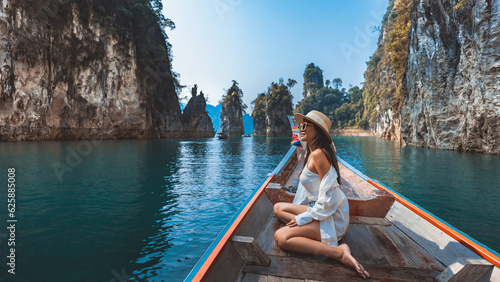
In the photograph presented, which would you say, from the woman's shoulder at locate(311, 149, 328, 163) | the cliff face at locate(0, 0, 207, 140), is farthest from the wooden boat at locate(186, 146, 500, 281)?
the cliff face at locate(0, 0, 207, 140)

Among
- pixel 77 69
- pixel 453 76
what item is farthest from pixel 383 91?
pixel 77 69

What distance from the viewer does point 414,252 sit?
2293 mm

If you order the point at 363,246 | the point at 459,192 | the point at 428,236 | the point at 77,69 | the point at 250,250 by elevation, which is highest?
the point at 77,69

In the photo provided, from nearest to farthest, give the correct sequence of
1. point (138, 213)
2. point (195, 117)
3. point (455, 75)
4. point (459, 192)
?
point (138, 213) < point (459, 192) < point (455, 75) < point (195, 117)

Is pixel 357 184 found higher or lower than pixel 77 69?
lower

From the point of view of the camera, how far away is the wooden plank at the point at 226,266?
5.46 feet

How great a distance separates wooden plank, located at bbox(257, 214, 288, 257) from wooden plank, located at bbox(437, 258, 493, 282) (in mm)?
1283

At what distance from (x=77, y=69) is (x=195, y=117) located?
109 feet

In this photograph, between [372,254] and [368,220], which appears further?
[368,220]

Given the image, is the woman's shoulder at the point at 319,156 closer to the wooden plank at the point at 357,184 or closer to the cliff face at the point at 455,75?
the wooden plank at the point at 357,184

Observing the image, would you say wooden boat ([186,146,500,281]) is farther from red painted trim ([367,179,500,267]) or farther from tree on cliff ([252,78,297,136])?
tree on cliff ([252,78,297,136])

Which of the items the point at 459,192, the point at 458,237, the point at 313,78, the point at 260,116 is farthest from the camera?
the point at 313,78

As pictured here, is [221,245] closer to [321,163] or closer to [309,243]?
[309,243]

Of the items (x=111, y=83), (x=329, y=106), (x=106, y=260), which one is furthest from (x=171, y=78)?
(x=329, y=106)
